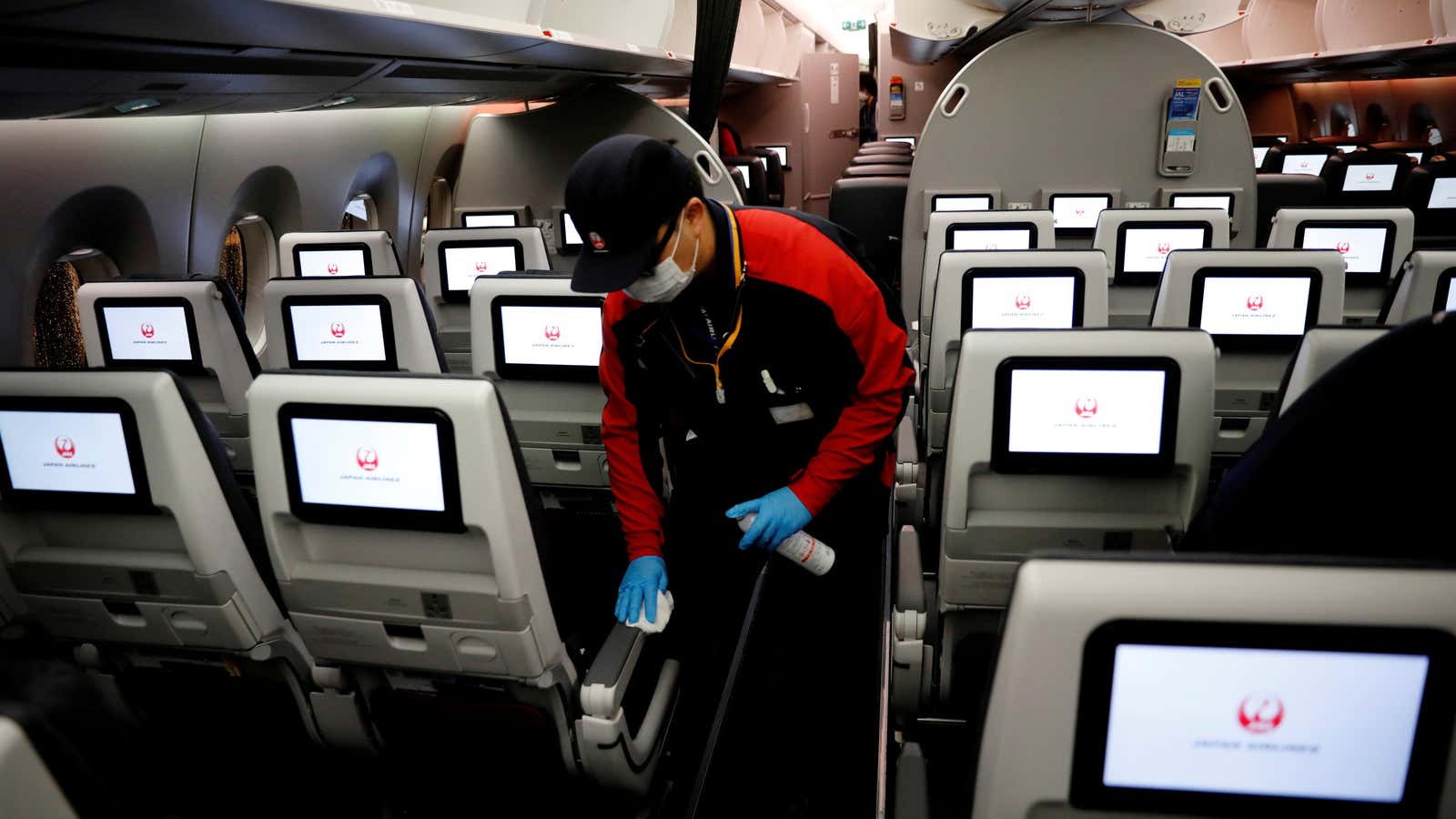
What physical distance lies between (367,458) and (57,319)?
476 centimetres

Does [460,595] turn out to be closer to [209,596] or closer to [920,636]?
[209,596]

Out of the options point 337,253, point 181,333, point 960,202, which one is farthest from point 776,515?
point 960,202

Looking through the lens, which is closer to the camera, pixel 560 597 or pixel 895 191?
pixel 560 597

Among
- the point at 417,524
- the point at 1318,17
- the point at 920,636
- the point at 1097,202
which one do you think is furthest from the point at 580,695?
the point at 1318,17

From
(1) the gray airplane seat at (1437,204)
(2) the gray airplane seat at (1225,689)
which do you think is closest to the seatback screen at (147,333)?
(2) the gray airplane seat at (1225,689)

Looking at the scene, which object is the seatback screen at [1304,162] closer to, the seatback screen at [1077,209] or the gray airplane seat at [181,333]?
the seatback screen at [1077,209]

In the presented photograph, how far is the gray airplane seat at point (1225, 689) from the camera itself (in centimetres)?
82

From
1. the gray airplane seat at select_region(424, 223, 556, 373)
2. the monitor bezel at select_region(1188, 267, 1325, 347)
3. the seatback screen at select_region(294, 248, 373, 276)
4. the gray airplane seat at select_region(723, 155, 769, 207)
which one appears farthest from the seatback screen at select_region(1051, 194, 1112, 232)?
Answer: the seatback screen at select_region(294, 248, 373, 276)

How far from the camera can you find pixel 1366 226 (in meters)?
4.19

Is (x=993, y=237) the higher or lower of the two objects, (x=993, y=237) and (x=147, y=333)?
the higher

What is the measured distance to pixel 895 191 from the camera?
8.00 meters

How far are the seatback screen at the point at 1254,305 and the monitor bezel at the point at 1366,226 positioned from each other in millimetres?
1427

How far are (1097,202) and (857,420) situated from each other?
5.89m

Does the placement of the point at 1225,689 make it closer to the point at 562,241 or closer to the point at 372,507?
the point at 372,507
